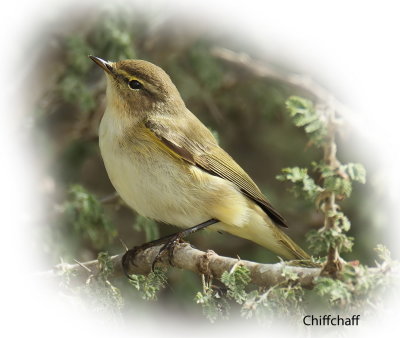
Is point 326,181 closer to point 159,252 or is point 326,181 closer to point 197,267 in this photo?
point 197,267

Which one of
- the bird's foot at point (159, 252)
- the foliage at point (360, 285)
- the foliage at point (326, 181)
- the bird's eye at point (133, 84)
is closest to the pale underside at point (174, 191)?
the bird's foot at point (159, 252)

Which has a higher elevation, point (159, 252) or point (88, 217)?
point (88, 217)

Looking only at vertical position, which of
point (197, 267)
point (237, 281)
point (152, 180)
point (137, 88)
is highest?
point (137, 88)

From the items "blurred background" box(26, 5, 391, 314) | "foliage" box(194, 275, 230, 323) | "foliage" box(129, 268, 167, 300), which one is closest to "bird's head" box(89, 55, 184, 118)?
"blurred background" box(26, 5, 391, 314)

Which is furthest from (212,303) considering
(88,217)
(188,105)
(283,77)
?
(188,105)

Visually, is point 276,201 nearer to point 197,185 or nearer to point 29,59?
point 197,185

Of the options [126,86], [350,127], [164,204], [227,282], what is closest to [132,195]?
[164,204]

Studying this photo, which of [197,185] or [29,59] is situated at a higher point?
[29,59]
